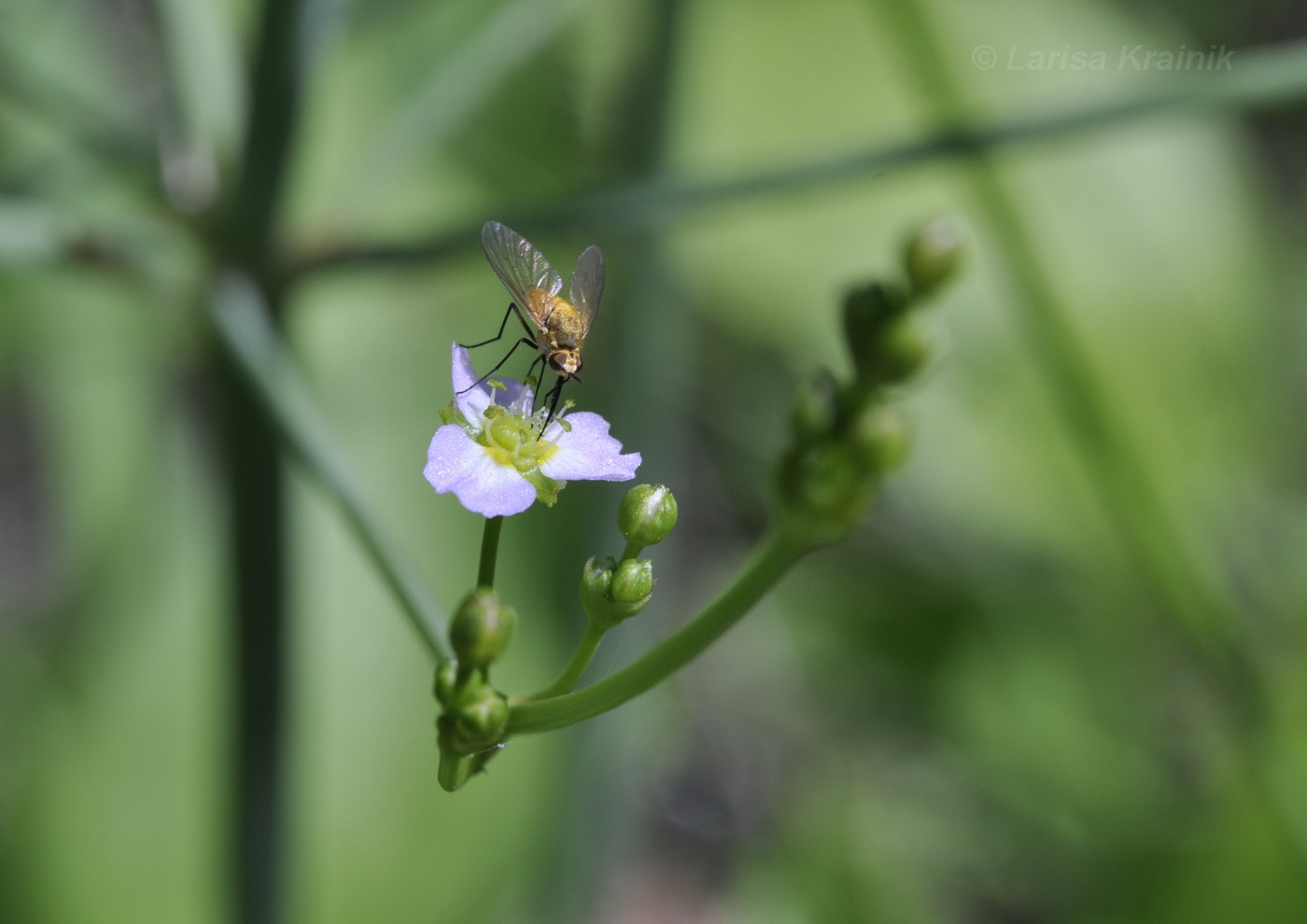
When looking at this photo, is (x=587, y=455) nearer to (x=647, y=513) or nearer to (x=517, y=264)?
(x=647, y=513)

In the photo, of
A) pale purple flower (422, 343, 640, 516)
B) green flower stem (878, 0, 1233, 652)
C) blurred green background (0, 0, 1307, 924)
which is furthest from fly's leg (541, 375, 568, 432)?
green flower stem (878, 0, 1233, 652)

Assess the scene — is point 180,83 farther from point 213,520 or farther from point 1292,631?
point 1292,631

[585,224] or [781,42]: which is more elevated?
[781,42]

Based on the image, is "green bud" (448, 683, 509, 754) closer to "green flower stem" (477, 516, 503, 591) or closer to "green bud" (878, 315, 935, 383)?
"green flower stem" (477, 516, 503, 591)

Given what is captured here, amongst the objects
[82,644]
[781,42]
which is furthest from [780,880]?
[781,42]

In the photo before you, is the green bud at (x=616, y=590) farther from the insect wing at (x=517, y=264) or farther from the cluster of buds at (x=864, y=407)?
the insect wing at (x=517, y=264)

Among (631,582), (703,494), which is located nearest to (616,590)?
(631,582)
